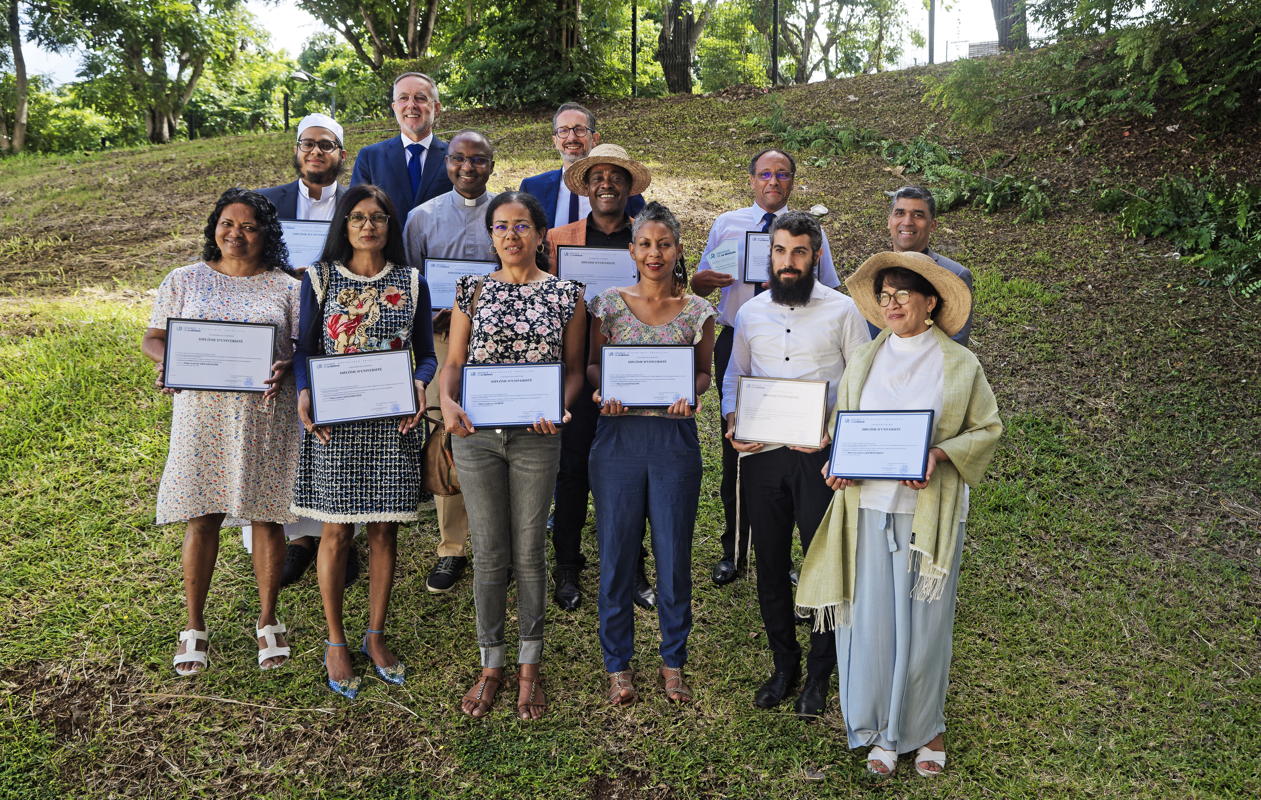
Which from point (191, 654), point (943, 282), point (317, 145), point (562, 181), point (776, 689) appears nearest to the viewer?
point (943, 282)

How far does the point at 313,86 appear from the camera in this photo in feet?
120

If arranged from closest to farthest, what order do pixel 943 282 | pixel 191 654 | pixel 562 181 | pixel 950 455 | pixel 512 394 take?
pixel 950 455 → pixel 943 282 → pixel 512 394 → pixel 191 654 → pixel 562 181

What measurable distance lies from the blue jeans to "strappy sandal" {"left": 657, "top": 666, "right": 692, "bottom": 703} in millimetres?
231

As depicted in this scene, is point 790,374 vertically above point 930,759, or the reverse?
point 790,374

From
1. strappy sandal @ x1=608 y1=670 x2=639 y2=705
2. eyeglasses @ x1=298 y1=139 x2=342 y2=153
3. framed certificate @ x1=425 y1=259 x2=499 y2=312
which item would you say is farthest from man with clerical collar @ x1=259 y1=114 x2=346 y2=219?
strappy sandal @ x1=608 y1=670 x2=639 y2=705

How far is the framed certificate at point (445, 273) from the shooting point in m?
4.50

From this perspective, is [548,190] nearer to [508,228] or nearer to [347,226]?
[508,228]

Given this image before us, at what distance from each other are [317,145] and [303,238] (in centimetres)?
59

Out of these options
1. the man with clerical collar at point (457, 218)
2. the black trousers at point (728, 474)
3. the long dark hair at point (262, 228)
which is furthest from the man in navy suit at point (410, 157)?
the black trousers at point (728, 474)

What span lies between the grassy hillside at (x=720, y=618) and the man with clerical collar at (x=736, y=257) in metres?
1.32

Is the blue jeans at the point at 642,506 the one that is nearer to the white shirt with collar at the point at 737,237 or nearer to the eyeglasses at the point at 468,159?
the white shirt with collar at the point at 737,237

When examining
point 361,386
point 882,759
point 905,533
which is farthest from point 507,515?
point 882,759

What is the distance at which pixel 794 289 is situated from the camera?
13.0 feet

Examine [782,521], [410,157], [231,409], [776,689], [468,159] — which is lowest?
[776,689]
